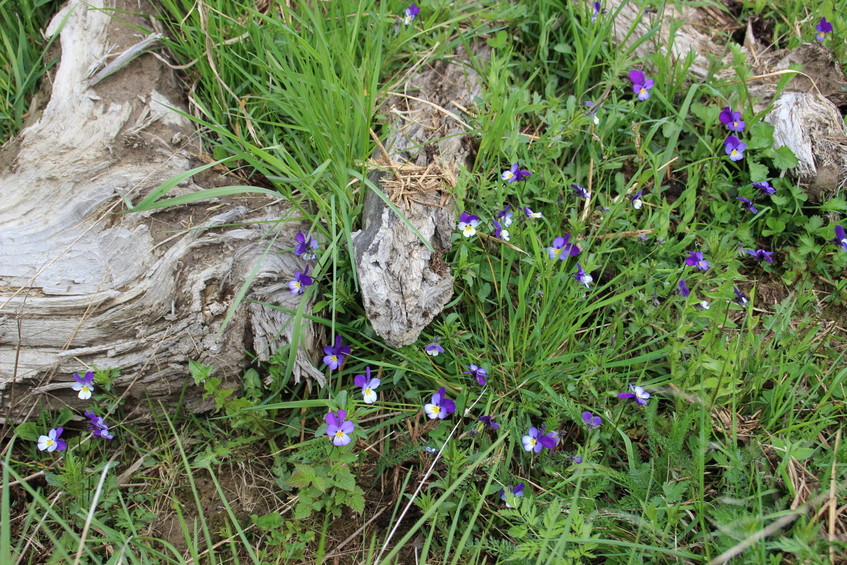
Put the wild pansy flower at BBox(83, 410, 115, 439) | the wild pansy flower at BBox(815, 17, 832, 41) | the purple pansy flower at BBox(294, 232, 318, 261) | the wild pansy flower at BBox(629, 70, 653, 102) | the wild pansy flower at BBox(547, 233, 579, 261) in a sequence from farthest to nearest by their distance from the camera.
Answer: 1. the wild pansy flower at BBox(815, 17, 832, 41)
2. the wild pansy flower at BBox(629, 70, 653, 102)
3. the wild pansy flower at BBox(547, 233, 579, 261)
4. the purple pansy flower at BBox(294, 232, 318, 261)
5. the wild pansy flower at BBox(83, 410, 115, 439)

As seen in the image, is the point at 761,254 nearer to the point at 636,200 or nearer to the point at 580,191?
the point at 636,200

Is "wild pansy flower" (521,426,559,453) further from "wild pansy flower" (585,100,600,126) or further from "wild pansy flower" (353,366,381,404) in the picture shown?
"wild pansy flower" (585,100,600,126)

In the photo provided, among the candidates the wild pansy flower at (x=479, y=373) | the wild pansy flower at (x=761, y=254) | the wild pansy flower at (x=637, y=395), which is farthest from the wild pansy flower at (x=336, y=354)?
the wild pansy flower at (x=761, y=254)

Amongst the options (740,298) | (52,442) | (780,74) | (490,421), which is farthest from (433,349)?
(780,74)

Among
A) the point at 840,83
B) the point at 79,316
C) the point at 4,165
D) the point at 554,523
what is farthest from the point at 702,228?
the point at 4,165

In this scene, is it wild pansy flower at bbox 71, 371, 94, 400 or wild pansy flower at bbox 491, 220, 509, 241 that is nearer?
wild pansy flower at bbox 71, 371, 94, 400

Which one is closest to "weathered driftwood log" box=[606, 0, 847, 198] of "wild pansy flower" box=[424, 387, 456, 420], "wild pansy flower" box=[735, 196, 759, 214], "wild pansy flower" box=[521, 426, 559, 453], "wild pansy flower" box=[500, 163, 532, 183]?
"wild pansy flower" box=[735, 196, 759, 214]

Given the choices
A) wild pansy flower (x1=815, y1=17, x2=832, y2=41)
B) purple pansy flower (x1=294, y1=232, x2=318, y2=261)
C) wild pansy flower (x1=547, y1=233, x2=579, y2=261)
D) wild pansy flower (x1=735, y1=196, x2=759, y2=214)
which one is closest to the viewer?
purple pansy flower (x1=294, y1=232, x2=318, y2=261)
